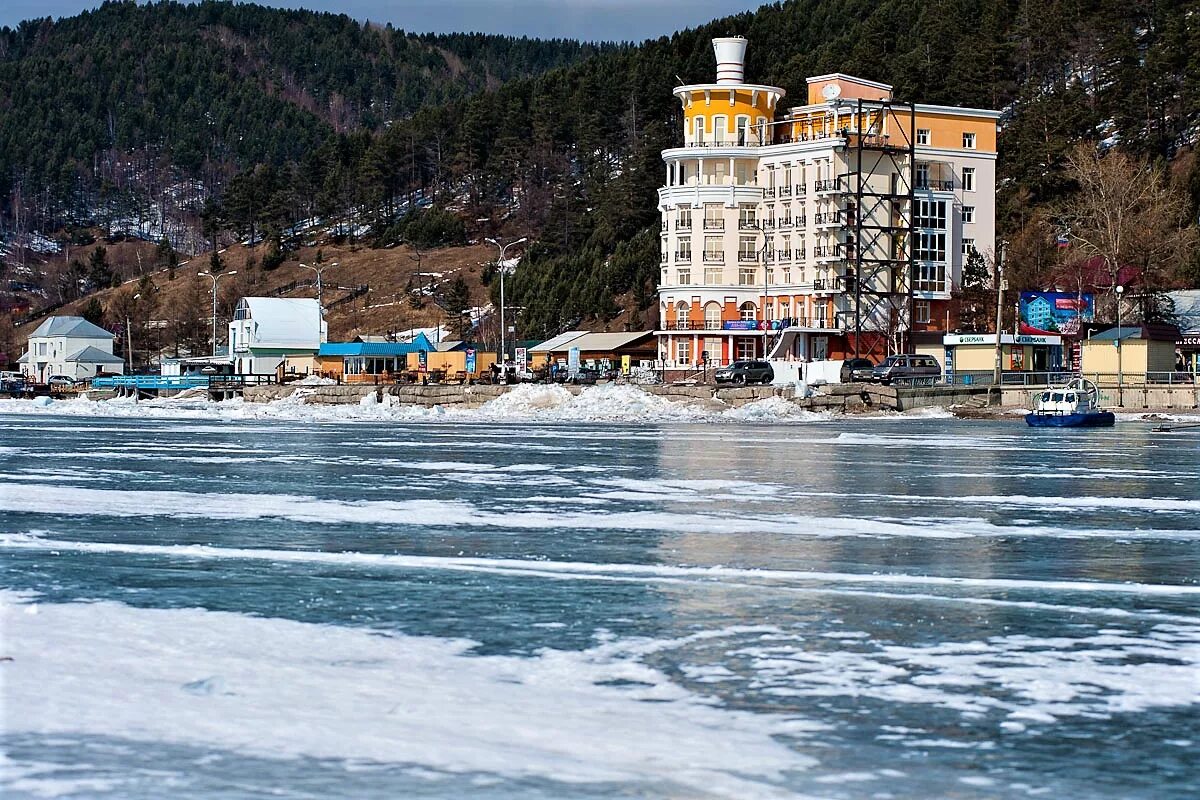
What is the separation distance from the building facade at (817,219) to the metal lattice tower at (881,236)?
0.34 feet

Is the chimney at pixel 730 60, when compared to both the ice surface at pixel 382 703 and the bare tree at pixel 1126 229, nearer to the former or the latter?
the bare tree at pixel 1126 229

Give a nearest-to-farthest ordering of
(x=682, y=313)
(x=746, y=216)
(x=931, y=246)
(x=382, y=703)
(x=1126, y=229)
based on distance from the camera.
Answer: (x=382, y=703), (x=1126, y=229), (x=931, y=246), (x=682, y=313), (x=746, y=216)

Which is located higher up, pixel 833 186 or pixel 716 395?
pixel 833 186

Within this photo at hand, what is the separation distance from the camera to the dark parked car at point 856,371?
292ft

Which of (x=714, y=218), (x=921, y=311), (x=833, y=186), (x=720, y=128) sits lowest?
(x=921, y=311)

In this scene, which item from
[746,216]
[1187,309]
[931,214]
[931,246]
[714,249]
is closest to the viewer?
[1187,309]

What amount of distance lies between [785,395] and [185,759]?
70665mm

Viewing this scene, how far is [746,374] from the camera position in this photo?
90875mm

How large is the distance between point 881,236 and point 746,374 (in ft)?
81.7

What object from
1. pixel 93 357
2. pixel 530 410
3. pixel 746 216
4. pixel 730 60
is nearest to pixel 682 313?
pixel 746 216

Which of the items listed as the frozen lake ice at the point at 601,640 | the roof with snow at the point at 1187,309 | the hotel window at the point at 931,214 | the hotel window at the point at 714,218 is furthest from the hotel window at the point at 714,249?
the frozen lake ice at the point at 601,640

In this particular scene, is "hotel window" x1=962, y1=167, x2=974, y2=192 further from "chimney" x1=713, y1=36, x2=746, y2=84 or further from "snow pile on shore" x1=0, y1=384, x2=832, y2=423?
"snow pile on shore" x1=0, y1=384, x2=832, y2=423

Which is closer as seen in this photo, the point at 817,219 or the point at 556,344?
the point at 817,219

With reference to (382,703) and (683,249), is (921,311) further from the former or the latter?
(382,703)
